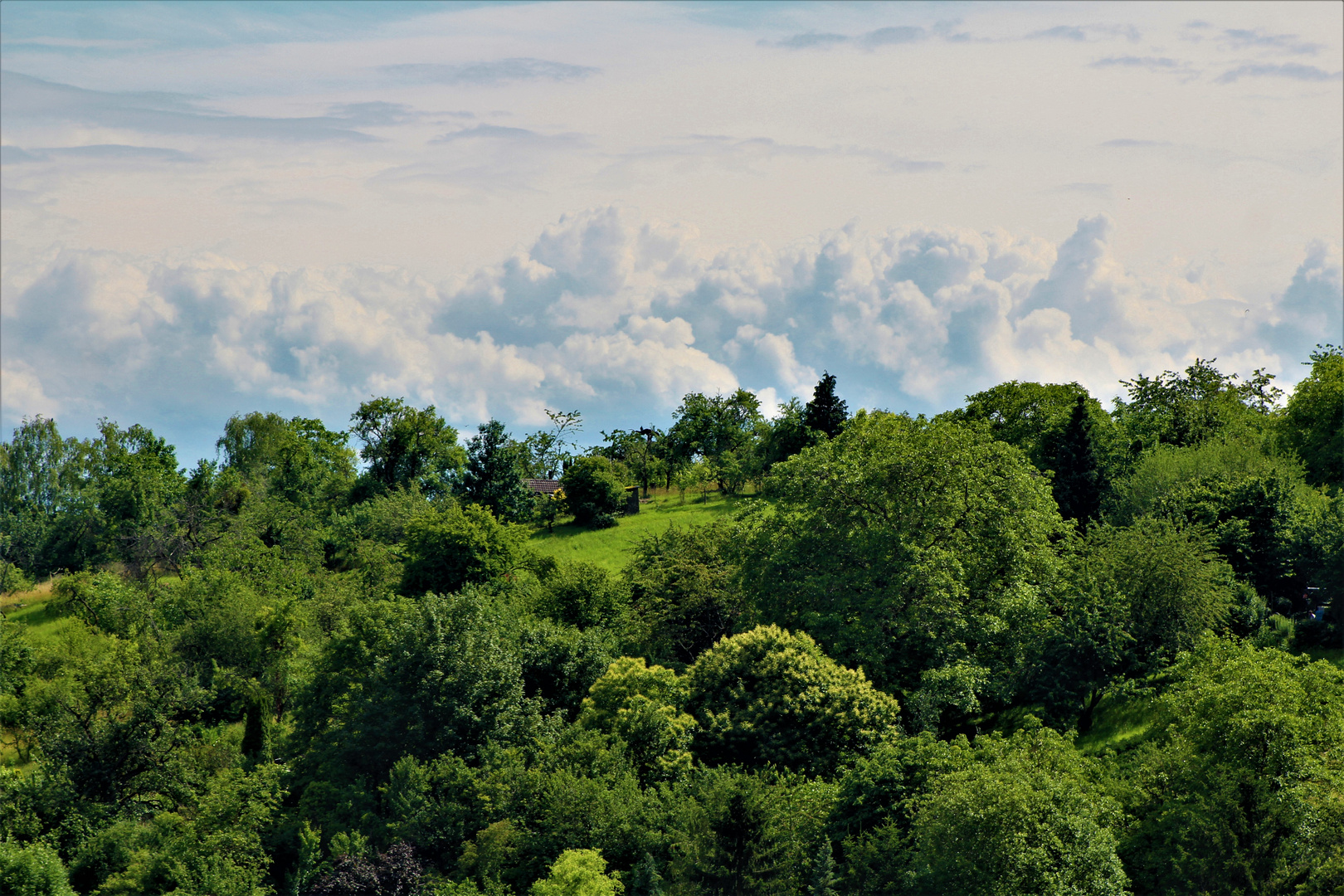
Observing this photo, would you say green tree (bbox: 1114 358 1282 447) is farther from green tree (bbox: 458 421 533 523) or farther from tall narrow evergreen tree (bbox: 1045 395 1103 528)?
green tree (bbox: 458 421 533 523)

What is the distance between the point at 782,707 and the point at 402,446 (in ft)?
200

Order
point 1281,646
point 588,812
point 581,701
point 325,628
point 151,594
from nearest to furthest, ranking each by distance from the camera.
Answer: point 588,812 → point 1281,646 → point 581,701 → point 325,628 → point 151,594

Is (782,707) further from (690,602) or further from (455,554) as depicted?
(455,554)

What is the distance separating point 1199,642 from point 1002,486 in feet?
31.7

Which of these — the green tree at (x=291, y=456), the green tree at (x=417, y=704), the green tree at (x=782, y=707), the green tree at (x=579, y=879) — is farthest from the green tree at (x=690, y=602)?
the green tree at (x=291, y=456)

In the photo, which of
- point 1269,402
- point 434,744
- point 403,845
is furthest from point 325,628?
point 1269,402

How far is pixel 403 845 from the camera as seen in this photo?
34500mm

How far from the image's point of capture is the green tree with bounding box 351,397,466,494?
9081cm

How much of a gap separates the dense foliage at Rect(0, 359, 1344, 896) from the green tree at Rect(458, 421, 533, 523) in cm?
1289

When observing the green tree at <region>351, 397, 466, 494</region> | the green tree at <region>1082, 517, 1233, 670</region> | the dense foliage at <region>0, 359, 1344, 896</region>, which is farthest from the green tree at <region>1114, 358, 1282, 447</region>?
the green tree at <region>351, 397, 466, 494</region>

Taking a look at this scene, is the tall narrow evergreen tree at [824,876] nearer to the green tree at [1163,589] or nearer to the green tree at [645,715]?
the green tree at [645,715]

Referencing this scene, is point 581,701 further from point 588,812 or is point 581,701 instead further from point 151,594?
point 151,594

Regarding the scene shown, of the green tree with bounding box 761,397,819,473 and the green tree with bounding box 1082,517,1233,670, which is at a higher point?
the green tree with bounding box 761,397,819,473

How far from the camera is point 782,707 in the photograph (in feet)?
120
